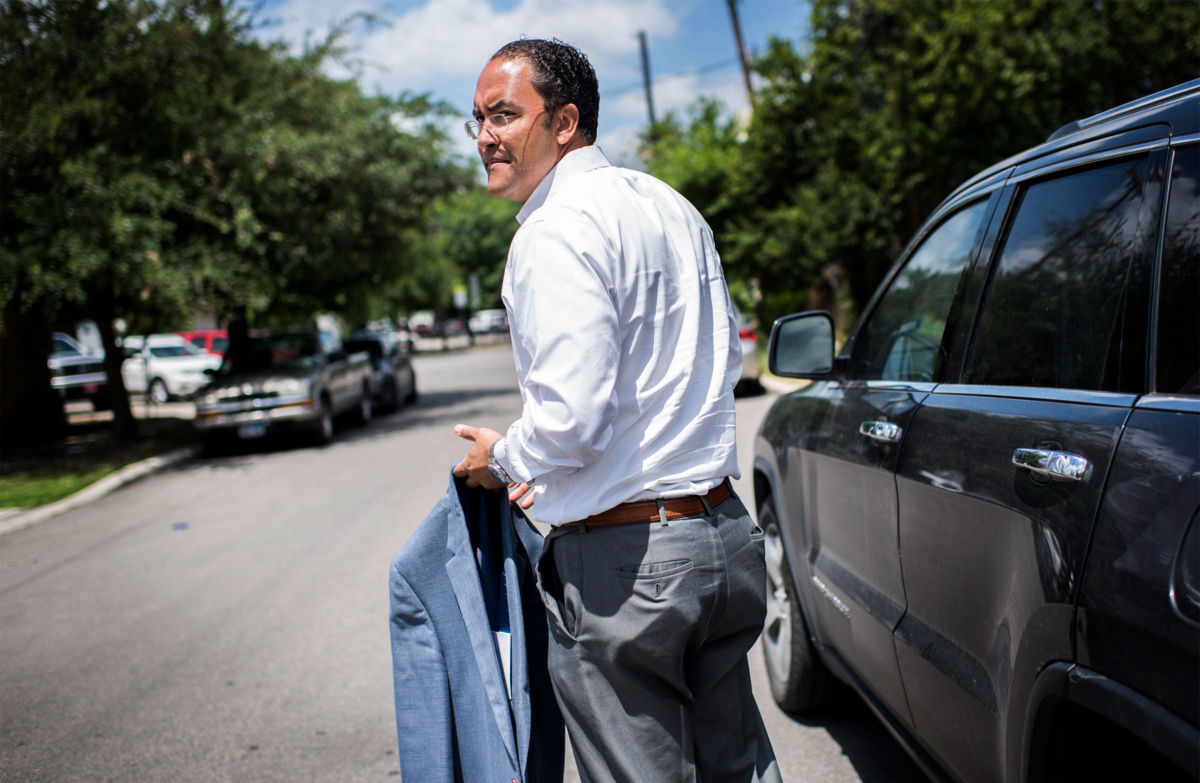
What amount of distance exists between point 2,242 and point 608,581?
11.6 meters

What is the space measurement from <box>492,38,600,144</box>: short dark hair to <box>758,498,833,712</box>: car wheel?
2.15 metres

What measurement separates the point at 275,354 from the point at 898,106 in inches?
488

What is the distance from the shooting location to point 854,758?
11.2 ft

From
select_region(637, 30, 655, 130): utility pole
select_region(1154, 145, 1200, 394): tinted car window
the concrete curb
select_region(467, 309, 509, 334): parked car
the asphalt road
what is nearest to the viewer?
select_region(1154, 145, 1200, 394): tinted car window

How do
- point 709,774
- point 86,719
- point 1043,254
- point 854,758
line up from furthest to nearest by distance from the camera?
point 86,719 → point 854,758 → point 1043,254 → point 709,774

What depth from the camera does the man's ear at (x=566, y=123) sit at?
77.9 inches

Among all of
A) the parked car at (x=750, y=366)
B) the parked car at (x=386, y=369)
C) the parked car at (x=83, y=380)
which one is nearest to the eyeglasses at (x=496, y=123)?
the parked car at (x=750, y=366)

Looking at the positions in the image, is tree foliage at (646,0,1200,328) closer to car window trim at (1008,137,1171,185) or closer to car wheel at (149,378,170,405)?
car wheel at (149,378,170,405)

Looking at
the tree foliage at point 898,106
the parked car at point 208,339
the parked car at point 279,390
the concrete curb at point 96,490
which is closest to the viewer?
the concrete curb at point 96,490

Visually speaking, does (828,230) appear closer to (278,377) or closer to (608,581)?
(278,377)

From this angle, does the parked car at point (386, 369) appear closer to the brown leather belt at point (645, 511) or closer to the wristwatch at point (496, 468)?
the wristwatch at point (496, 468)

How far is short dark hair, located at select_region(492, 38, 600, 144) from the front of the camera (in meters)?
1.94

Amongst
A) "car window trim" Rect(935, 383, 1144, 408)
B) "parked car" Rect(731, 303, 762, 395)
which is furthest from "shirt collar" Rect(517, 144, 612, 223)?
"parked car" Rect(731, 303, 762, 395)

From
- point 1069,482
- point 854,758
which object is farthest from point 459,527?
point 854,758
